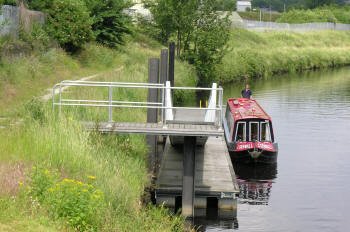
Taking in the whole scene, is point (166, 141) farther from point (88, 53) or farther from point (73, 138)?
point (88, 53)

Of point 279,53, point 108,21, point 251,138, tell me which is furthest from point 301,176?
point 279,53

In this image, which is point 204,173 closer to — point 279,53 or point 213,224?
point 213,224

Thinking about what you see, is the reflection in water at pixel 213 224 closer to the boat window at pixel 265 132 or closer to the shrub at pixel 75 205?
the shrub at pixel 75 205

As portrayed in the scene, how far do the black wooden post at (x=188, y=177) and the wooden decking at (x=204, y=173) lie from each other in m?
0.78

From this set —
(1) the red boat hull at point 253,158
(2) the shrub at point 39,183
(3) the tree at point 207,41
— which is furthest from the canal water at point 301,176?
(2) the shrub at point 39,183

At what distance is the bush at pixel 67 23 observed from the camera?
41.0 metres

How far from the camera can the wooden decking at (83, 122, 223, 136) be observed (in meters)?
18.8

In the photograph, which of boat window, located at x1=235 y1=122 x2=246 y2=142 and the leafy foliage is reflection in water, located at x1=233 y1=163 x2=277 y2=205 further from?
the leafy foliage

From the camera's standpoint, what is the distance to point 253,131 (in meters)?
31.1

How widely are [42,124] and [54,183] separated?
4883 mm

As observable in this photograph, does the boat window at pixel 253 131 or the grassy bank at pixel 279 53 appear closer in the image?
the boat window at pixel 253 131

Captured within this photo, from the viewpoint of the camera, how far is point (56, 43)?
4044 cm

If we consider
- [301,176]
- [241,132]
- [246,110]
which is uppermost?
[246,110]

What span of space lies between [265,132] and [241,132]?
3.51 feet
